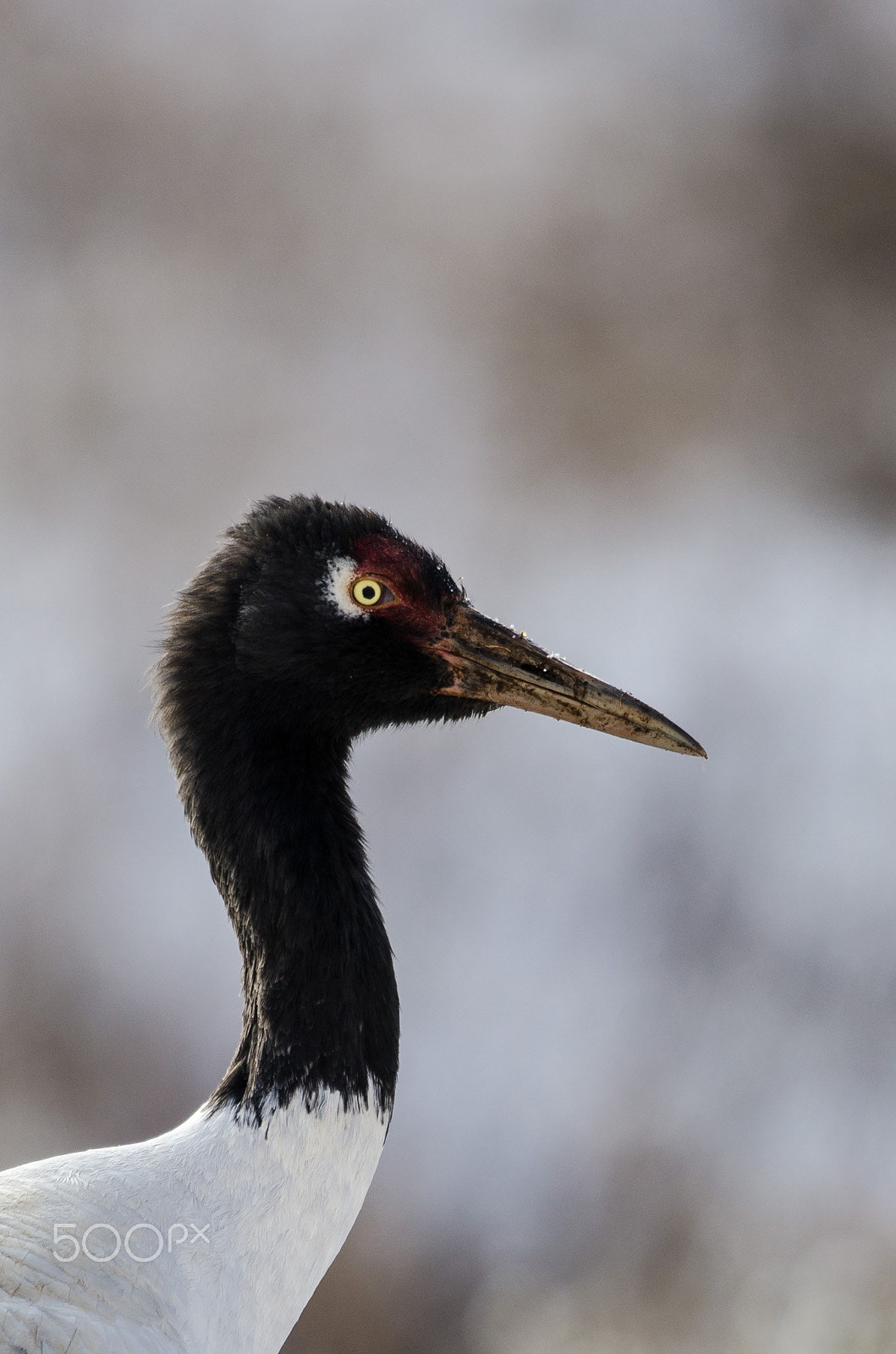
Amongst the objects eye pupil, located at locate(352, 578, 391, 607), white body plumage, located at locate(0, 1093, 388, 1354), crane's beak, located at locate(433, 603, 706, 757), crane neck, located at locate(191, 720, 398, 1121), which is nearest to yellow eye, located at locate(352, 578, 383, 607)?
eye pupil, located at locate(352, 578, 391, 607)

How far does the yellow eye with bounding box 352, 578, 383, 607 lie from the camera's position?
1.96 metres

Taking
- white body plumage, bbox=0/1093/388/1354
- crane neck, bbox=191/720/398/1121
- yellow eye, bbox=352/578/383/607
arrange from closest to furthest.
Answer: white body plumage, bbox=0/1093/388/1354 < crane neck, bbox=191/720/398/1121 < yellow eye, bbox=352/578/383/607

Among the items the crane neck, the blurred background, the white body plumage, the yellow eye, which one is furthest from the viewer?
the blurred background

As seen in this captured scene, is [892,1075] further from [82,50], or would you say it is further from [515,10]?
[82,50]

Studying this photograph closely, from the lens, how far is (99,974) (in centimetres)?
567

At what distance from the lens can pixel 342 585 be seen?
1949 millimetres

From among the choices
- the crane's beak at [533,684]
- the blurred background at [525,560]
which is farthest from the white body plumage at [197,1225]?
the blurred background at [525,560]

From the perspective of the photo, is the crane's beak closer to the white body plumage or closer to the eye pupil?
the eye pupil

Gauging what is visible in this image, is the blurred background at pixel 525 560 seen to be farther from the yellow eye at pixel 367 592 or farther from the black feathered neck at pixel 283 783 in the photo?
the yellow eye at pixel 367 592

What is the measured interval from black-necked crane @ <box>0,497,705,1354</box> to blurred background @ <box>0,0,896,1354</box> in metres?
2.80

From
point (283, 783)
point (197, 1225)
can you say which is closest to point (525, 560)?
point (283, 783)

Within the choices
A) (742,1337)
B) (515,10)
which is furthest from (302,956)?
(515,10)

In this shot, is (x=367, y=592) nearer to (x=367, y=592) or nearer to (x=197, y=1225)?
(x=367, y=592)

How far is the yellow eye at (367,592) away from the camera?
1958 millimetres
